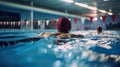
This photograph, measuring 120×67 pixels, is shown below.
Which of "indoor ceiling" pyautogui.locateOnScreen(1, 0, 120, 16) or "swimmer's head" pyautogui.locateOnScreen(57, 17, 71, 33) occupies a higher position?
"indoor ceiling" pyautogui.locateOnScreen(1, 0, 120, 16)

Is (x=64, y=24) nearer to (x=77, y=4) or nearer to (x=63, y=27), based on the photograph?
(x=63, y=27)

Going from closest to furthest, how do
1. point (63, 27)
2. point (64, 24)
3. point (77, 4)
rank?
point (64, 24) → point (63, 27) → point (77, 4)

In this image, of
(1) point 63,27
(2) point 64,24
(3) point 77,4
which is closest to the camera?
(2) point 64,24

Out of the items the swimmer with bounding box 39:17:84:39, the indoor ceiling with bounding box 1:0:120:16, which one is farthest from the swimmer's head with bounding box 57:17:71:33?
the indoor ceiling with bounding box 1:0:120:16

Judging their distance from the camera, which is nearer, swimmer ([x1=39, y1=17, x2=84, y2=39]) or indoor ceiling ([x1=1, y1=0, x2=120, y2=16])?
swimmer ([x1=39, y1=17, x2=84, y2=39])

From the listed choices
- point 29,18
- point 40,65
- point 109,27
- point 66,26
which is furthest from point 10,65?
point 109,27

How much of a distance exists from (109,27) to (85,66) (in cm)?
2203

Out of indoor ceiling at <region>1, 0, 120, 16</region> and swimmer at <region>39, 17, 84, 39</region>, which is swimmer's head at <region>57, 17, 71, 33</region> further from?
indoor ceiling at <region>1, 0, 120, 16</region>

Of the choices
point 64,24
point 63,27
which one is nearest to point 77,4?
point 63,27

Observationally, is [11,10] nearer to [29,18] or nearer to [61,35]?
[29,18]

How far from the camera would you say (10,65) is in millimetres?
2189

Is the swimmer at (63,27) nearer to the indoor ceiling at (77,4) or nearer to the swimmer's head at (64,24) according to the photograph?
the swimmer's head at (64,24)

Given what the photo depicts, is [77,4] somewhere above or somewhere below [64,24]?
above

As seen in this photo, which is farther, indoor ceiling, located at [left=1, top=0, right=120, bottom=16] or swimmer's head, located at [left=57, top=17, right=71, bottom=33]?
indoor ceiling, located at [left=1, top=0, right=120, bottom=16]
